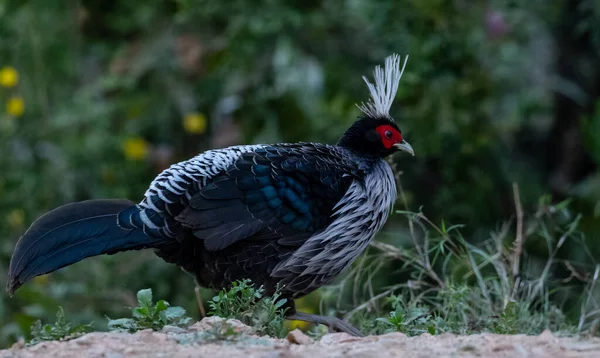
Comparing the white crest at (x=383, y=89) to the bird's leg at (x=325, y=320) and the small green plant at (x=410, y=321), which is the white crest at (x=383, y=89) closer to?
the bird's leg at (x=325, y=320)

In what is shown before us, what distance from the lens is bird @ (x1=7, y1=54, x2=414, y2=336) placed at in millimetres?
5074

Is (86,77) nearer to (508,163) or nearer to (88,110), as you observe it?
(88,110)

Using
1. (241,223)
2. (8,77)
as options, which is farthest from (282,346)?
(8,77)

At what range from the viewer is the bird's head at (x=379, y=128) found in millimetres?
5832

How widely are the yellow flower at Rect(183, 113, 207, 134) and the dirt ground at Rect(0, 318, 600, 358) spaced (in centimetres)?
573

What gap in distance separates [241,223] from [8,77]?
4.82m

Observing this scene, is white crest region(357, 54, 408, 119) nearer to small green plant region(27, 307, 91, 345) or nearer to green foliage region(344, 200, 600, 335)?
green foliage region(344, 200, 600, 335)

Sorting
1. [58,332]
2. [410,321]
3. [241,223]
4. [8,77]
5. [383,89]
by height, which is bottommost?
[410,321]

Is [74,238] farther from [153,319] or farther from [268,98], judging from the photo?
[268,98]

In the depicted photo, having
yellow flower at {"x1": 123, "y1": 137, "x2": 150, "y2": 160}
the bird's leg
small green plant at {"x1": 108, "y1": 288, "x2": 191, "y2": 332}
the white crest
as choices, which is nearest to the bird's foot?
the bird's leg

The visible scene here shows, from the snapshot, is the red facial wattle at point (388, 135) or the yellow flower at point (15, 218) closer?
the red facial wattle at point (388, 135)

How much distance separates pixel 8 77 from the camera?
9.15 metres

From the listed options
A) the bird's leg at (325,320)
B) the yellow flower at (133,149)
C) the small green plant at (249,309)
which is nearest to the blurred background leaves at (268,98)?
the yellow flower at (133,149)

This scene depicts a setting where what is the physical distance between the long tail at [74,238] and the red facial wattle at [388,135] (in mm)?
1506
